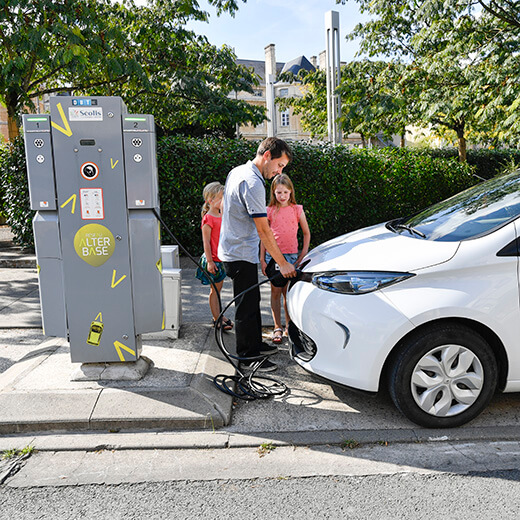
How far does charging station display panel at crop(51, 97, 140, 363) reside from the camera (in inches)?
139

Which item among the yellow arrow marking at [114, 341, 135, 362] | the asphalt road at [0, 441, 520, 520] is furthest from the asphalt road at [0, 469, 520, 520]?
the yellow arrow marking at [114, 341, 135, 362]

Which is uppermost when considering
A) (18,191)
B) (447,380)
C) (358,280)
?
(18,191)

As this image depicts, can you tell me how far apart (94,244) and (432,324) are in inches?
92.7

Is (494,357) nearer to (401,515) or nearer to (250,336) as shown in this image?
(401,515)

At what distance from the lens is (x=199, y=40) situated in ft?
45.6

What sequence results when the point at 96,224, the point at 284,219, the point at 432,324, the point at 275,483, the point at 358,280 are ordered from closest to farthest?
the point at 275,483 < the point at 432,324 < the point at 358,280 < the point at 96,224 < the point at 284,219

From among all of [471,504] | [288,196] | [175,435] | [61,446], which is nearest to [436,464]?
[471,504]

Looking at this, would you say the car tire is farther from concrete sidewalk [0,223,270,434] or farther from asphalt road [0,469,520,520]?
concrete sidewalk [0,223,270,434]

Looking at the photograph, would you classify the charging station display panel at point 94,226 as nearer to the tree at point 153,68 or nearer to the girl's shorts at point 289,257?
the girl's shorts at point 289,257

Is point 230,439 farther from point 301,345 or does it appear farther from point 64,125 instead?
point 64,125

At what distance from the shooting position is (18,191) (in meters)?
8.93

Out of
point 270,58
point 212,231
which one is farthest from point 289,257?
point 270,58

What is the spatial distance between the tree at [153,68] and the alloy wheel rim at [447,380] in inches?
323

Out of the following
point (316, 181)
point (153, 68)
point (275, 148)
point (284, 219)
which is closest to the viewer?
point (275, 148)
